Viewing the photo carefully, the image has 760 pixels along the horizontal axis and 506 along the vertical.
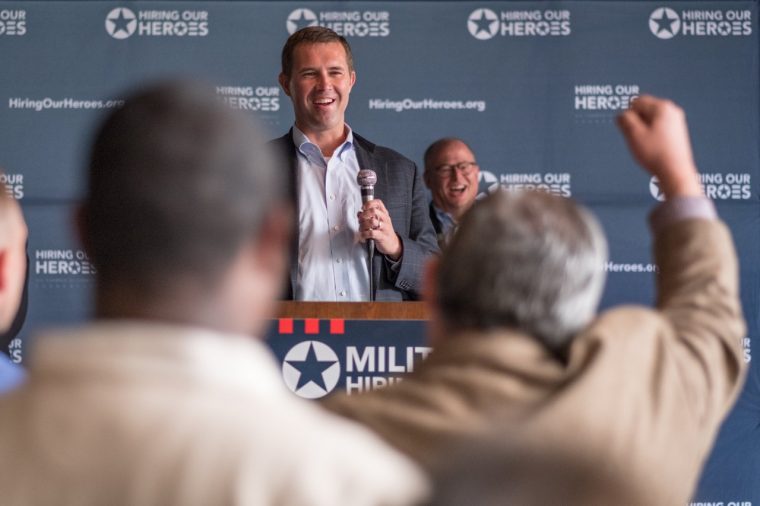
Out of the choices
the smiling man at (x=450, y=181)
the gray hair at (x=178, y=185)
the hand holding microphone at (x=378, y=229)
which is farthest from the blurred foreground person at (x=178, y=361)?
the smiling man at (x=450, y=181)

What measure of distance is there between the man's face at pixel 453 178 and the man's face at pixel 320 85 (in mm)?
1060

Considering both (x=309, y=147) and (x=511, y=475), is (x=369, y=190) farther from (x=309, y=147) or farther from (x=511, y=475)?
(x=511, y=475)

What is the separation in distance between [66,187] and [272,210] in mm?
5205

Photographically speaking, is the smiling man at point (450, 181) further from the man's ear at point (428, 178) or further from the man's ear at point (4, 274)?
the man's ear at point (4, 274)

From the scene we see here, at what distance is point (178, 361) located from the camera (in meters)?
0.73

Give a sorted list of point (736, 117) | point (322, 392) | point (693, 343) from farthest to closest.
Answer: point (736, 117)
point (322, 392)
point (693, 343)

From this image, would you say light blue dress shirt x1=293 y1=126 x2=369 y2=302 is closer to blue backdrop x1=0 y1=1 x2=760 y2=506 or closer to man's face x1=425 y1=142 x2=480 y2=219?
man's face x1=425 y1=142 x2=480 y2=219

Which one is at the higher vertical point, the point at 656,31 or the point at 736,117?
the point at 656,31

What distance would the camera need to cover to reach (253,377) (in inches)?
29.3

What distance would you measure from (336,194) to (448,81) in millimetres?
2034

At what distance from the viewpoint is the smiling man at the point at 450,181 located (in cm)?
500

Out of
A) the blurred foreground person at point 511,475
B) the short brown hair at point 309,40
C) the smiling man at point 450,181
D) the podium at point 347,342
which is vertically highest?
the short brown hair at point 309,40

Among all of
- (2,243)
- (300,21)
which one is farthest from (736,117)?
(2,243)

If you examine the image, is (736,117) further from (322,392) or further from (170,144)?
(170,144)
